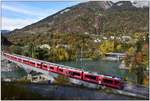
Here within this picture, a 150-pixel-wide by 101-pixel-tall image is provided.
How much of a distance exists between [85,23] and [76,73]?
1.38 metres

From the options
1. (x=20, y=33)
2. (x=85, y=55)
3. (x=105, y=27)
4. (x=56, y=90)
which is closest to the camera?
(x=56, y=90)

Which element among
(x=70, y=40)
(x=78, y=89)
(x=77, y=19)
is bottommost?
(x=78, y=89)

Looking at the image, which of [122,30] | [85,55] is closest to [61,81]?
[85,55]

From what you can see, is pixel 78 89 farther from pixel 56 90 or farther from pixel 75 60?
pixel 75 60

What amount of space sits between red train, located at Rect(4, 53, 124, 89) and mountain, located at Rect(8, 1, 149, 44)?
0.87 feet

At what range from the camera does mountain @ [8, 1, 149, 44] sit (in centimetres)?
434

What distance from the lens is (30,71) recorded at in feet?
15.0

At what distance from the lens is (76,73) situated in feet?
14.1

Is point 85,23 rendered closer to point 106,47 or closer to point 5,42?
point 106,47

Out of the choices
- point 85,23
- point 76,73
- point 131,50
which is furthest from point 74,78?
point 85,23

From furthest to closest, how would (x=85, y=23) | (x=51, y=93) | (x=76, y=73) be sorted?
(x=85, y=23) → (x=76, y=73) → (x=51, y=93)

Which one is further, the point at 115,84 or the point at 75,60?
the point at 75,60

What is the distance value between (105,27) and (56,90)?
105 inches

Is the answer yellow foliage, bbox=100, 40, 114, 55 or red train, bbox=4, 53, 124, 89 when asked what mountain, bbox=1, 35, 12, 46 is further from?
yellow foliage, bbox=100, 40, 114, 55
